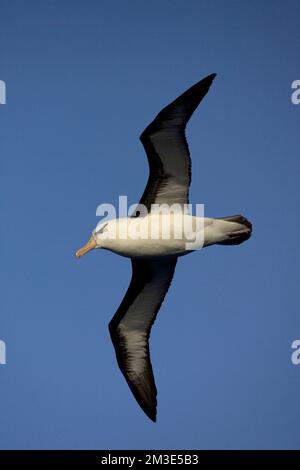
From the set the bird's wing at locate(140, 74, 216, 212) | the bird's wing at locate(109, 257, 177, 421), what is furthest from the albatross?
the bird's wing at locate(109, 257, 177, 421)

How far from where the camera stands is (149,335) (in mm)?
15406

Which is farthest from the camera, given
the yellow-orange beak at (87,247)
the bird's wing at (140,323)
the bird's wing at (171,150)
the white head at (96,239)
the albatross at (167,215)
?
the bird's wing at (140,323)

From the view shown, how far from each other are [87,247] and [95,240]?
0.21 metres

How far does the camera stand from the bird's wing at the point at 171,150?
1284cm

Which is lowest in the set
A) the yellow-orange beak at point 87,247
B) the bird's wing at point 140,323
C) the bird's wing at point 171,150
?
the bird's wing at point 140,323

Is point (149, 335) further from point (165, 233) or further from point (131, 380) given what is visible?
point (165, 233)

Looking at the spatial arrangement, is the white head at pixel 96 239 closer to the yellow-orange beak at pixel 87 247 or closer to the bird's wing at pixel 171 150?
the yellow-orange beak at pixel 87 247

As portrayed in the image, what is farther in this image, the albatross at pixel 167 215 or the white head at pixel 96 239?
the white head at pixel 96 239

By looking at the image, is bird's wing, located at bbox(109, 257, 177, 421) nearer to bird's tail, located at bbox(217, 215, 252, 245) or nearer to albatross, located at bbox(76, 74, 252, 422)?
albatross, located at bbox(76, 74, 252, 422)

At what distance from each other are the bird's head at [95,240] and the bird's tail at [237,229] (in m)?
2.09

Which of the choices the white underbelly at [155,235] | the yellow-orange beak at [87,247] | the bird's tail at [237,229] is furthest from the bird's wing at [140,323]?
the bird's tail at [237,229]

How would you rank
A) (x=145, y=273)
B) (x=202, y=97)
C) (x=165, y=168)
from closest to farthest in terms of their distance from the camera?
1. (x=202, y=97)
2. (x=165, y=168)
3. (x=145, y=273)

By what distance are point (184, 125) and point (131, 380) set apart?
5152mm
